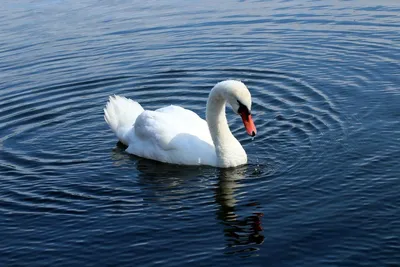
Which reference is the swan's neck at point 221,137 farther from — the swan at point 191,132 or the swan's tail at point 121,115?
the swan's tail at point 121,115

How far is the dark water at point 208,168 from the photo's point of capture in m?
11.4

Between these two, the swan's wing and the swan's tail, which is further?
the swan's tail

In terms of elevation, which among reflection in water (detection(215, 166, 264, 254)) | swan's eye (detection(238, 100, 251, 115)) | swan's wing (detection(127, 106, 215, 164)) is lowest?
reflection in water (detection(215, 166, 264, 254))

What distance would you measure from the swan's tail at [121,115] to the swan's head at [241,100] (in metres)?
3.15

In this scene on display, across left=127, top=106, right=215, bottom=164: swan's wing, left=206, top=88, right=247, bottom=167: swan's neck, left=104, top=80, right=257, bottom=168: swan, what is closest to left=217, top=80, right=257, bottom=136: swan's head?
left=104, top=80, right=257, bottom=168: swan

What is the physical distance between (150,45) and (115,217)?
40.5ft

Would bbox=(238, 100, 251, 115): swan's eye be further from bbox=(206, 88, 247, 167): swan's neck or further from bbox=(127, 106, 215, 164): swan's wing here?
bbox=(127, 106, 215, 164): swan's wing

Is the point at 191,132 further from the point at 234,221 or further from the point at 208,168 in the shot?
the point at 234,221

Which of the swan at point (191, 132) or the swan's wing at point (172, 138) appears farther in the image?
the swan's wing at point (172, 138)

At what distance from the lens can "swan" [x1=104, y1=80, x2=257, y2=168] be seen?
1407cm

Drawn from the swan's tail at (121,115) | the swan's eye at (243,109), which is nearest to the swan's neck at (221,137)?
the swan's eye at (243,109)

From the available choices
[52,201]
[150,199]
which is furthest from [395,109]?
[52,201]

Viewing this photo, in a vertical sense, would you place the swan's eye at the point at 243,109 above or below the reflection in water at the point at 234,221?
above

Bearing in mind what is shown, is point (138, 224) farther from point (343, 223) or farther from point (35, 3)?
point (35, 3)
